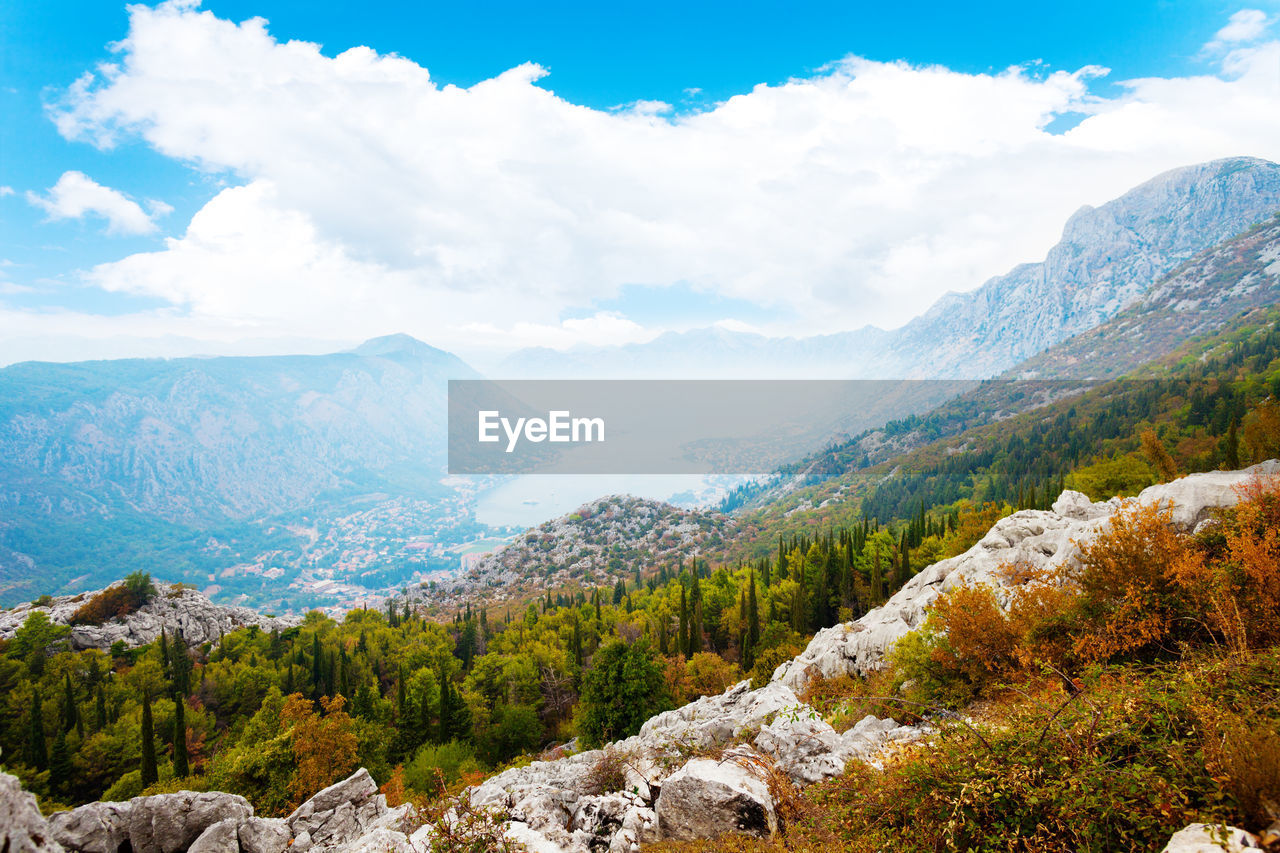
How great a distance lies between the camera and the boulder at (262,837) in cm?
1495

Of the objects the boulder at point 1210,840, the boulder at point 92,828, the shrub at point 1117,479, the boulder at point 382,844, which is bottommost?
the boulder at point 92,828

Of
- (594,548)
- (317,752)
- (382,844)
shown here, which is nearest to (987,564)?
(382,844)

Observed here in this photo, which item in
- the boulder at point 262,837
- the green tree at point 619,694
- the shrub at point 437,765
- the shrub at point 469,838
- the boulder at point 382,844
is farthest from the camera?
the shrub at point 437,765

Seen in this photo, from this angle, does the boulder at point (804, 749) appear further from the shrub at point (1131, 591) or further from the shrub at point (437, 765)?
the shrub at point (437, 765)

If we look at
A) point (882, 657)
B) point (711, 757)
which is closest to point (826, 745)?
point (711, 757)

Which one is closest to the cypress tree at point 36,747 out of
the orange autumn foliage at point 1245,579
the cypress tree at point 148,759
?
the cypress tree at point 148,759

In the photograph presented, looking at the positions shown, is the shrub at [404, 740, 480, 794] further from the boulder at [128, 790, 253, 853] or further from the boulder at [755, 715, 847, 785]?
the boulder at [755, 715, 847, 785]

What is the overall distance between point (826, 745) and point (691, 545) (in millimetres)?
155074

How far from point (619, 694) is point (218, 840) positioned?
20091 mm

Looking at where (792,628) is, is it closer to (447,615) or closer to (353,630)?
(353,630)

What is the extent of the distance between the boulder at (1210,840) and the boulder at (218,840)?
21.7m

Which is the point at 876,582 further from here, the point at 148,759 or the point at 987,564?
the point at 148,759

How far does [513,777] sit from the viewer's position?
17359 millimetres

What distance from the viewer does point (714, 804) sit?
9703mm
